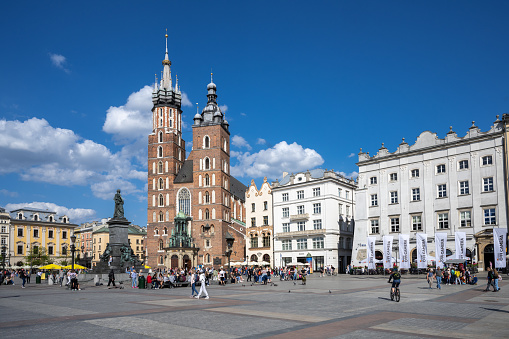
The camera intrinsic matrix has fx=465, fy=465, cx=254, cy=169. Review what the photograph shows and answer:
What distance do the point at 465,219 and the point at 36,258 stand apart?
3435 inches

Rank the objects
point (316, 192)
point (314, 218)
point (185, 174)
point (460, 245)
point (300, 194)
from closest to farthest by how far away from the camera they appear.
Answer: point (460, 245)
point (314, 218)
point (316, 192)
point (300, 194)
point (185, 174)

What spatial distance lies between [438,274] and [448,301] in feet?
29.3

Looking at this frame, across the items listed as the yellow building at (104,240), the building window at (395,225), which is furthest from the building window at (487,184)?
the yellow building at (104,240)

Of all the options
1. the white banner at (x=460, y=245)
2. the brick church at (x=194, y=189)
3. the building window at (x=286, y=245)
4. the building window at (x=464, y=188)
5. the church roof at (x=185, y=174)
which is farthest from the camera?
the church roof at (x=185, y=174)

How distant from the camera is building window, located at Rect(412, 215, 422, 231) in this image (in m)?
53.2

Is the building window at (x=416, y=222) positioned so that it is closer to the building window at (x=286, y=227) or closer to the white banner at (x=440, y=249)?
the white banner at (x=440, y=249)

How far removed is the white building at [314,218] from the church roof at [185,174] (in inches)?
1008

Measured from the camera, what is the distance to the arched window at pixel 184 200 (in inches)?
3600

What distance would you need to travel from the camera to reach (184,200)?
9225 cm

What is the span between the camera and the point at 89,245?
138 metres

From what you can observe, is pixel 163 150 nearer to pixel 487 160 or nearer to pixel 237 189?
pixel 237 189

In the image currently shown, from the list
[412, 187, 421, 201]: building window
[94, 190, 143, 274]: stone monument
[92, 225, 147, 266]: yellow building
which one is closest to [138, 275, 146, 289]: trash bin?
[94, 190, 143, 274]: stone monument

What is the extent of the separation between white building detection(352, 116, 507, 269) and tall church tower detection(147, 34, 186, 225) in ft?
152

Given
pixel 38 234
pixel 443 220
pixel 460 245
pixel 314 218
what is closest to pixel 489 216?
pixel 443 220
